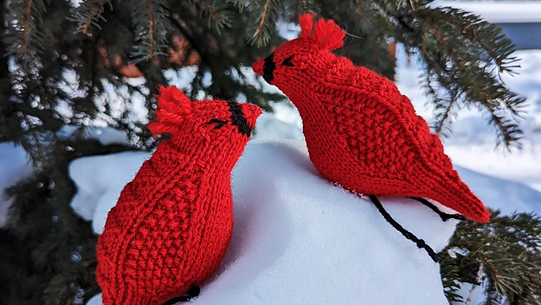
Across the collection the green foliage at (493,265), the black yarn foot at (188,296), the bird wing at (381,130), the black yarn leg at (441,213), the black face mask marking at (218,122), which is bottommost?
the black yarn foot at (188,296)

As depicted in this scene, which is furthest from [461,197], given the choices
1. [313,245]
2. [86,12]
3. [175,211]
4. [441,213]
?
[86,12]

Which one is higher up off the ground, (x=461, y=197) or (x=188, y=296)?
(x=461, y=197)

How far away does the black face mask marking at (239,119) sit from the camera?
334 millimetres

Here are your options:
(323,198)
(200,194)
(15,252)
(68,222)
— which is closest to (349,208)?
(323,198)

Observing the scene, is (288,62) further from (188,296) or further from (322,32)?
(188,296)

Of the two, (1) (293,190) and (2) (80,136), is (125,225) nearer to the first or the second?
(1) (293,190)

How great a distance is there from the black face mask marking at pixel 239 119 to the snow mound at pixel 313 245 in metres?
0.06

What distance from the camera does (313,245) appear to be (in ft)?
1.08

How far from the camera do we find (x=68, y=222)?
570 millimetres

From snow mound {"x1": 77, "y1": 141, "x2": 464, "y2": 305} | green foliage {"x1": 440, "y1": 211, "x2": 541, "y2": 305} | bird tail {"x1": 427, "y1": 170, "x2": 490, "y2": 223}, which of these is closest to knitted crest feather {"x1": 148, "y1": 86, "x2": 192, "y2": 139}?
snow mound {"x1": 77, "y1": 141, "x2": 464, "y2": 305}

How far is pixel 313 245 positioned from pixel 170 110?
5.9 inches

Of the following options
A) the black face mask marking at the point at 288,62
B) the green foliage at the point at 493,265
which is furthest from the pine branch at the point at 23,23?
the green foliage at the point at 493,265

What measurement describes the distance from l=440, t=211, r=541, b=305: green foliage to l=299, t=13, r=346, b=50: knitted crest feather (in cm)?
27

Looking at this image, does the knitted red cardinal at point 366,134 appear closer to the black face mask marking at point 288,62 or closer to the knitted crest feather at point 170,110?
the black face mask marking at point 288,62
